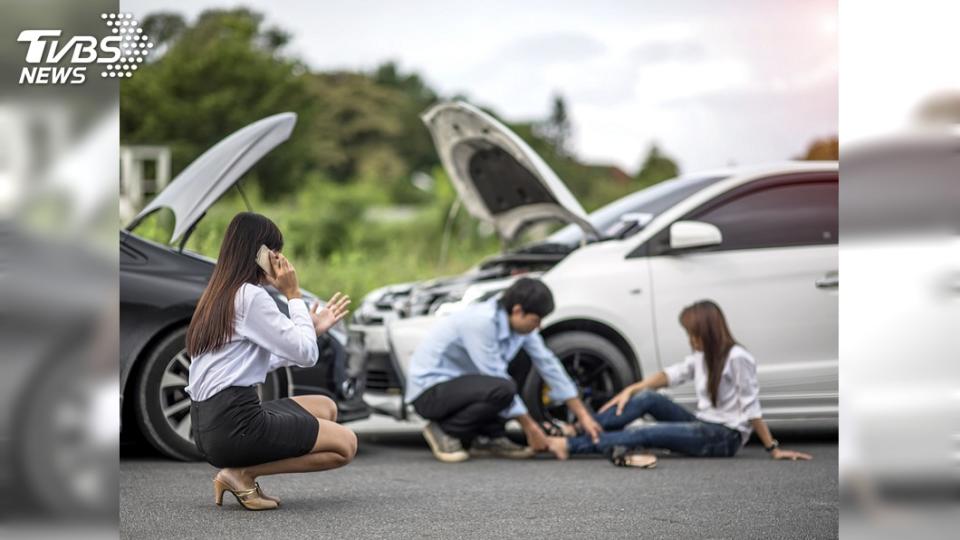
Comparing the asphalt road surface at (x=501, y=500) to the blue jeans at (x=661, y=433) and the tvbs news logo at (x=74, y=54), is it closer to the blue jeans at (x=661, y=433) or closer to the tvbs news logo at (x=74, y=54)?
the blue jeans at (x=661, y=433)

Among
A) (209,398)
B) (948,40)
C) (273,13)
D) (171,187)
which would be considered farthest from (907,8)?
(273,13)

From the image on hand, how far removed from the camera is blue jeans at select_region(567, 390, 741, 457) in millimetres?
7422

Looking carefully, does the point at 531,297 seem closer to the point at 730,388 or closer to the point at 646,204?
the point at 730,388

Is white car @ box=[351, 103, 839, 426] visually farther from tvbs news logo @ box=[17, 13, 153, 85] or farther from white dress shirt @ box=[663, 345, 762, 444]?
tvbs news logo @ box=[17, 13, 153, 85]

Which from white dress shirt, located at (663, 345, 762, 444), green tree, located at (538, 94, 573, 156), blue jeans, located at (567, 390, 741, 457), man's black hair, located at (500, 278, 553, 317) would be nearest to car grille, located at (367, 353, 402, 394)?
man's black hair, located at (500, 278, 553, 317)

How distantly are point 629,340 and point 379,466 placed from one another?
180cm

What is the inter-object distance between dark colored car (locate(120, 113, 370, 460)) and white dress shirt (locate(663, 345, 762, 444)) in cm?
194

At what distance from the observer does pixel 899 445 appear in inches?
145

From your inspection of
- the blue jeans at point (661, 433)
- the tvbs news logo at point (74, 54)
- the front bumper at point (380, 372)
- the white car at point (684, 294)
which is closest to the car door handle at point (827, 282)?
the white car at point (684, 294)

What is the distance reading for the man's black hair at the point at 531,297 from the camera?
7242 millimetres

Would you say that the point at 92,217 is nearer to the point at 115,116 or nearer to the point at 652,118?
the point at 115,116

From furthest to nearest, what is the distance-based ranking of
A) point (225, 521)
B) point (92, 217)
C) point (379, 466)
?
point (379, 466), point (225, 521), point (92, 217)

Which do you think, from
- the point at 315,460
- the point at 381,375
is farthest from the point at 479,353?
the point at 315,460

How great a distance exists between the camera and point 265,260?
5.47 m
